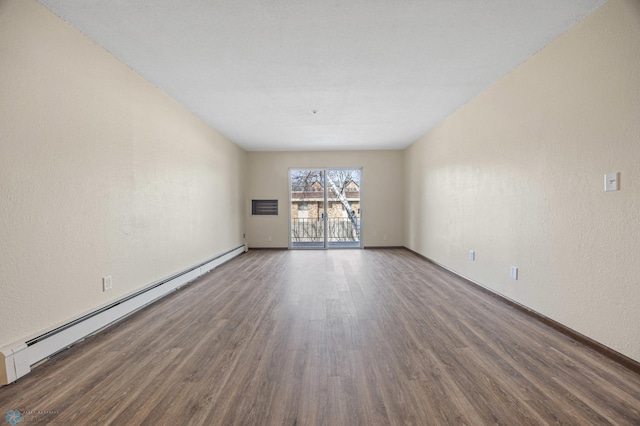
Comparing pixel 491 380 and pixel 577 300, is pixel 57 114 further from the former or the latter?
pixel 577 300

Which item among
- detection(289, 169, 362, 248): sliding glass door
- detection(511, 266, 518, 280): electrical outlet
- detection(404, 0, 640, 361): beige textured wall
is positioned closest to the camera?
detection(404, 0, 640, 361): beige textured wall

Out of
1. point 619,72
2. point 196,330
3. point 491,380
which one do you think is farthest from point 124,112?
point 619,72

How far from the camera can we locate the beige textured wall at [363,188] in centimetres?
718

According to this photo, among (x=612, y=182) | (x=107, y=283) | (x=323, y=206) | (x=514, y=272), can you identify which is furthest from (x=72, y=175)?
(x=323, y=206)

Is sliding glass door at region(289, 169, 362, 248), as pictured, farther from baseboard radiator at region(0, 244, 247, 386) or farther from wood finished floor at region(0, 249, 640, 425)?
wood finished floor at region(0, 249, 640, 425)

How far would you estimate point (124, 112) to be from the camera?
2793 mm

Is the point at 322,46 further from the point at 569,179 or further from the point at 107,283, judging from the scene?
the point at 107,283

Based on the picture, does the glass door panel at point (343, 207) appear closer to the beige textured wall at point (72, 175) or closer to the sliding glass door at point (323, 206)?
the sliding glass door at point (323, 206)

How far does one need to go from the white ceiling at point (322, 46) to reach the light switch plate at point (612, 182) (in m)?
1.20

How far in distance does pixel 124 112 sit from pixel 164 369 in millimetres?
2381

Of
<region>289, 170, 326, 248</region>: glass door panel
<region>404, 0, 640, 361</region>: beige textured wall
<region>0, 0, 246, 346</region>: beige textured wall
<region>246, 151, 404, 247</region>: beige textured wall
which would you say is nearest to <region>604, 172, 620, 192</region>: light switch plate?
<region>404, 0, 640, 361</region>: beige textured wall

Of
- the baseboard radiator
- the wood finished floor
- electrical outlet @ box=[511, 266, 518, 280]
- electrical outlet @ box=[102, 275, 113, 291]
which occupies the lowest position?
the wood finished floor

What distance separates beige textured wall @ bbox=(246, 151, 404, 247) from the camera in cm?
718

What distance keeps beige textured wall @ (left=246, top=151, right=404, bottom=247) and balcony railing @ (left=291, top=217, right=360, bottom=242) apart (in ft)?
1.79
